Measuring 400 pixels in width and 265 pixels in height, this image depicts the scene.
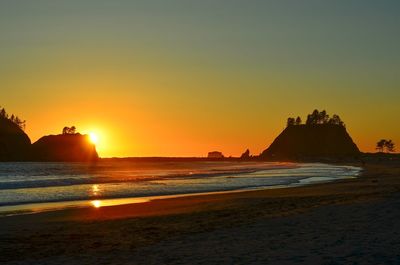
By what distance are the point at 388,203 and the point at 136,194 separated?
22.5 meters

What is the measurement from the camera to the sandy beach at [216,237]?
12680 millimetres

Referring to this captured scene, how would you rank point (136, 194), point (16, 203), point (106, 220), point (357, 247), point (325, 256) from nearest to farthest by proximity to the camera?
point (325, 256) → point (357, 247) → point (106, 220) → point (16, 203) → point (136, 194)

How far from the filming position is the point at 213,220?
2041cm

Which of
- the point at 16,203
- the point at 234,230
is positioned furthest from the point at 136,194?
the point at 234,230

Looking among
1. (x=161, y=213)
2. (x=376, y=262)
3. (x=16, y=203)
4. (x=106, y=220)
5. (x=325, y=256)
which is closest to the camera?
(x=376, y=262)

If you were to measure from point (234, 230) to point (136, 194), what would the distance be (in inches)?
939

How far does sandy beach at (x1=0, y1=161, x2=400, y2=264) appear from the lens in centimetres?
1268

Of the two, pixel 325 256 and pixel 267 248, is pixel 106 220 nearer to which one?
pixel 267 248

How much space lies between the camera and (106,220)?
22359 millimetres

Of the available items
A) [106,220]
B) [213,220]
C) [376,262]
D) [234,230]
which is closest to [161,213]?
[106,220]

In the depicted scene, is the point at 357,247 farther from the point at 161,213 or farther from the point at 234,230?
the point at 161,213

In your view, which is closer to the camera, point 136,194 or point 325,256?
point 325,256

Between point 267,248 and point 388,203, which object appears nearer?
point 267,248

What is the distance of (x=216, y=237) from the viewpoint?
15695mm
